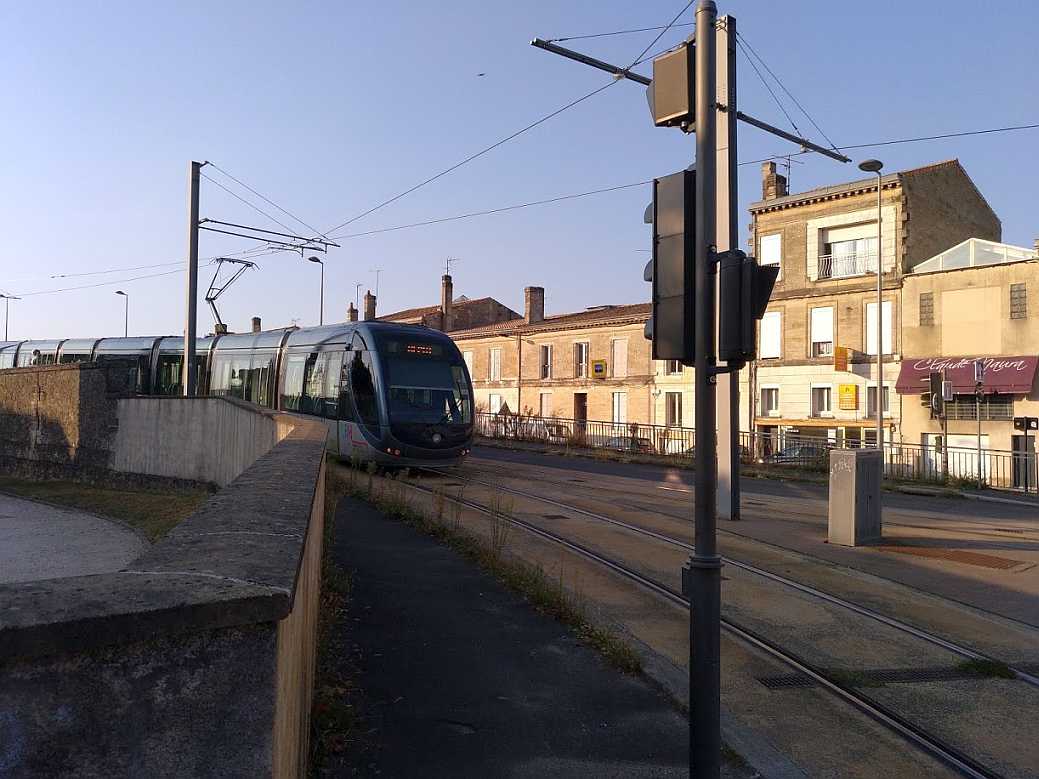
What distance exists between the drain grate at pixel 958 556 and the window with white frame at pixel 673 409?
30.3 m

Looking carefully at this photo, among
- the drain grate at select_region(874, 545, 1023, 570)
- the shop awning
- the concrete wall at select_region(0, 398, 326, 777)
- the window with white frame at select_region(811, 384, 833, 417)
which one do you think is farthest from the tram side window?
the window with white frame at select_region(811, 384, 833, 417)

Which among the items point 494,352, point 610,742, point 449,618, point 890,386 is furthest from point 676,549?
point 494,352

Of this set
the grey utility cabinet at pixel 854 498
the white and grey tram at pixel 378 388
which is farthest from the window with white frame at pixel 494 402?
the grey utility cabinet at pixel 854 498

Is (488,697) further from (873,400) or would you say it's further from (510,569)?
(873,400)

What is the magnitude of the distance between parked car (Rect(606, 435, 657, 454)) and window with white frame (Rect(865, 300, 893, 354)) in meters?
10.1

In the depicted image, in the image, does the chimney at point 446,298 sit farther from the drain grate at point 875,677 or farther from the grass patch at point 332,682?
the drain grate at point 875,677

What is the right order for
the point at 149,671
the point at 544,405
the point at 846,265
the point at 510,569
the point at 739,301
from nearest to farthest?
the point at 149,671, the point at 739,301, the point at 510,569, the point at 846,265, the point at 544,405

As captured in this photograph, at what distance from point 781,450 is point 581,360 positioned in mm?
19618

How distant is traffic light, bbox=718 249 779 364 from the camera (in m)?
4.36

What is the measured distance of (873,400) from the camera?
35531mm

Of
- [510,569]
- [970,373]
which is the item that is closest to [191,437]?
[510,569]

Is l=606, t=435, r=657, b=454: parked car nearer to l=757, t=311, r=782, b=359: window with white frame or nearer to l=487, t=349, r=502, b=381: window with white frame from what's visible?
l=757, t=311, r=782, b=359: window with white frame

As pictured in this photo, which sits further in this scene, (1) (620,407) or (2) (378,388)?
(1) (620,407)

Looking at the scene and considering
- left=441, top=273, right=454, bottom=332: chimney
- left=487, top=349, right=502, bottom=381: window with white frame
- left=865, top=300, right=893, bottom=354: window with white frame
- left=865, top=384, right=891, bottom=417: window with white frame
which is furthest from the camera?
left=441, top=273, right=454, bottom=332: chimney
